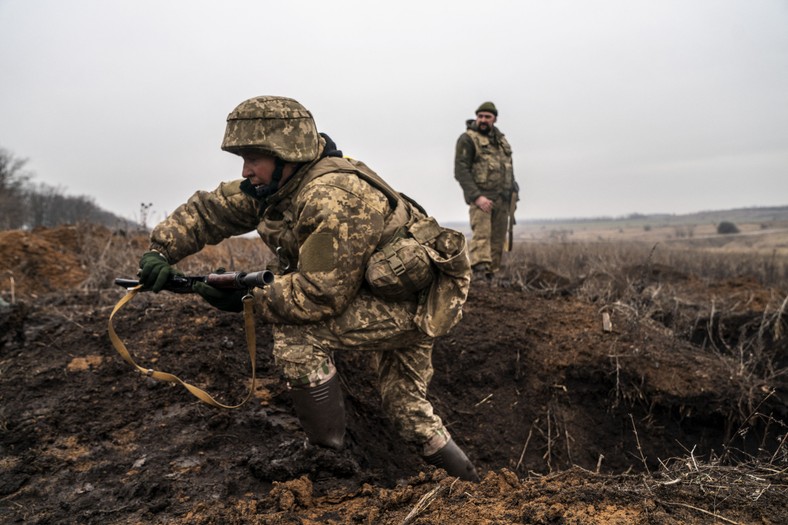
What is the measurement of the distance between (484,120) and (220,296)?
485cm

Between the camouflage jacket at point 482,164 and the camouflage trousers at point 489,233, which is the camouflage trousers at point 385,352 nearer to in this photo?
the camouflage trousers at point 489,233

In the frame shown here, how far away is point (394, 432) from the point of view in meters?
3.64

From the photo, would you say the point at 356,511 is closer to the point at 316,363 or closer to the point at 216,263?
the point at 316,363

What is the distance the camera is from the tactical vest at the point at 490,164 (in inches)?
266

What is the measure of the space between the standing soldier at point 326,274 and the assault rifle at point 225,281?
2.1 inches

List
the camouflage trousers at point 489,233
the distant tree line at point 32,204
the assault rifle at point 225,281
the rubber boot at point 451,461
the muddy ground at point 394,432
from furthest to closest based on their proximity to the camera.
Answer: the distant tree line at point 32,204
the camouflage trousers at point 489,233
the rubber boot at point 451,461
the assault rifle at point 225,281
the muddy ground at point 394,432

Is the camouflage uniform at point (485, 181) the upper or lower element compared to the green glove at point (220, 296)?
upper

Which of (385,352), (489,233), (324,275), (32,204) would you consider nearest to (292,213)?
(324,275)

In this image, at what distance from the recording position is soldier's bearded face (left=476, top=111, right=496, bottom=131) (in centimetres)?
677

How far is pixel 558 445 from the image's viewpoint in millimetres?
4039

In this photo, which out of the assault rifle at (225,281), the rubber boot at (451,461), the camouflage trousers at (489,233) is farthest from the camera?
the camouflage trousers at (489,233)

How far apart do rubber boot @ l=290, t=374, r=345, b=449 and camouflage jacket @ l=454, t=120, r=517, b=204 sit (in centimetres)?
433

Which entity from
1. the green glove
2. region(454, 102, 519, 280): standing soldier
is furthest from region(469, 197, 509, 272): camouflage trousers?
the green glove

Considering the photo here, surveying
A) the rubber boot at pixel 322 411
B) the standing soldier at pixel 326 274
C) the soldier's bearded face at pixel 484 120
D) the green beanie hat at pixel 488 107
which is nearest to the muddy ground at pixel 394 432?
the rubber boot at pixel 322 411
